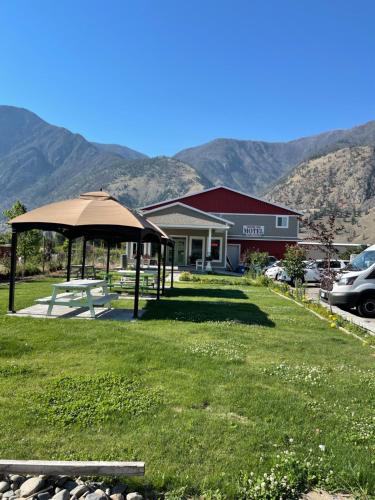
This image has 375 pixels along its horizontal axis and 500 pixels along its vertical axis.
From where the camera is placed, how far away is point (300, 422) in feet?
14.2

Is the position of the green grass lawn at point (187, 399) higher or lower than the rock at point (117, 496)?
higher

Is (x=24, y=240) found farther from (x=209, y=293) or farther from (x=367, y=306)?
(x=367, y=306)

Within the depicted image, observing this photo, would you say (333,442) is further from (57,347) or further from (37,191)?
(37,191)

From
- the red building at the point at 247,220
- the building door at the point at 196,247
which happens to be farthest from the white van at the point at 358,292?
the red building at the point at 247,220

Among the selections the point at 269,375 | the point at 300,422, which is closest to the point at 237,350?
the point at 269,375

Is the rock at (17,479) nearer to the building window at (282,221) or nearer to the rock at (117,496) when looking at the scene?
the rock at (117,496)

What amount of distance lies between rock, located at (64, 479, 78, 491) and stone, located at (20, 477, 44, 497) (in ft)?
0.57

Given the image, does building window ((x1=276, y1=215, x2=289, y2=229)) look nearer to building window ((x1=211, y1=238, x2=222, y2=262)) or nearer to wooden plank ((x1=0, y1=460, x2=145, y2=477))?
building window ((x1=211, y1=238, x2=222, y2=262))

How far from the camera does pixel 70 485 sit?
10.3 feet

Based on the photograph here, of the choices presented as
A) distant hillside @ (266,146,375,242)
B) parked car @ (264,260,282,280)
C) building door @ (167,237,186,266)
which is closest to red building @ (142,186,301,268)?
building door @ (167,237,186,266)

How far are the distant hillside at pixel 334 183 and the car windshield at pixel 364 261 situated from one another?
283 feet

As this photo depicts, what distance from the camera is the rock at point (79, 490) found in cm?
302

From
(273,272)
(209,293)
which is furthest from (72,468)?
(273,272)

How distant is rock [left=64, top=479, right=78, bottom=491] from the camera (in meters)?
3.10
